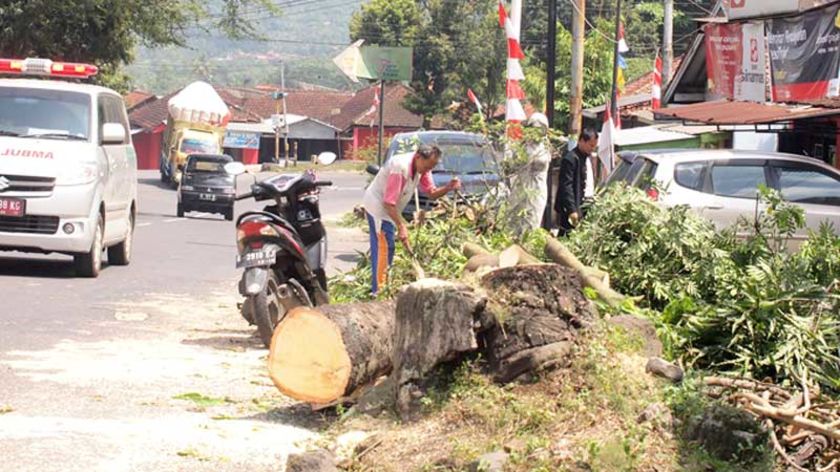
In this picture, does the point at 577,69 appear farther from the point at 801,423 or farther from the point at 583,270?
the point at 801,423

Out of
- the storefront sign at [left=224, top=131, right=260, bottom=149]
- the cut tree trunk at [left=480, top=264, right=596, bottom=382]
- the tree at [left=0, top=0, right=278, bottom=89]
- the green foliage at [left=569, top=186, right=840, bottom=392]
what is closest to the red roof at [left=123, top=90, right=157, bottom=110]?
the storefront sign at [left=224, top=131, right=260, bottom=149]

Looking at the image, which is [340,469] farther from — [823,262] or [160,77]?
[160,77]

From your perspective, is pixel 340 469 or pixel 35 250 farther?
pixel 35 250

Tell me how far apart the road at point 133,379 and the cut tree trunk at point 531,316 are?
46.4 inches

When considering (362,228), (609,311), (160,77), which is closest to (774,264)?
(609,311)

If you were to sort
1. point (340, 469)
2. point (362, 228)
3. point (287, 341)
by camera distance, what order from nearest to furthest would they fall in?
1. point (340, 469)
2. point (287, 341)
3. point (362, 228)

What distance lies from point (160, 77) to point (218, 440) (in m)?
189

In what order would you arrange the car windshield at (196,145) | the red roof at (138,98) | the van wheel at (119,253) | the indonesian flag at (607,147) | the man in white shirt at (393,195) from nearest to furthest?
the man in white shirt at (393,195) → the van wheel at (119,253) → the indonesian flag at (607,147) → the car windshield at (196,145) → the red roof at (138,98)

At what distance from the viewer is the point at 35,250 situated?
14.3 metres

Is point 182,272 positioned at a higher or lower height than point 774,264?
lower

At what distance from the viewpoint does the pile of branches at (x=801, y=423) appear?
6.35 meters

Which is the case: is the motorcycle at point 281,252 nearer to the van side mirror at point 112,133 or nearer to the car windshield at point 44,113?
the van side mirror at point 112,133

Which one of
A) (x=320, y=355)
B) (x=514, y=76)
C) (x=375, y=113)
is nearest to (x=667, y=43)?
(x=514, y=76)

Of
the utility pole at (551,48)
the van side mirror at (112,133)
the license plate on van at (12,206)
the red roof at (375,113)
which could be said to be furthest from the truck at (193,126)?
the license plate on van at (12,206)
